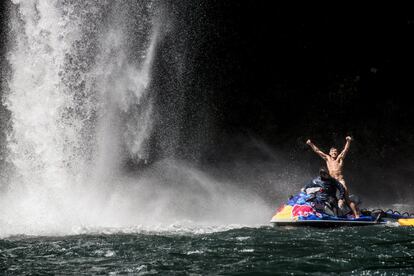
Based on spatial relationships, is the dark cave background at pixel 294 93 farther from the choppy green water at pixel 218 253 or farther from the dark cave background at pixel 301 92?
the choppy green water at pixel 218 253

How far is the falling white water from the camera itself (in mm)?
14008

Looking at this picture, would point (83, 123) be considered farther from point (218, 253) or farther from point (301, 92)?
point (301, 92)

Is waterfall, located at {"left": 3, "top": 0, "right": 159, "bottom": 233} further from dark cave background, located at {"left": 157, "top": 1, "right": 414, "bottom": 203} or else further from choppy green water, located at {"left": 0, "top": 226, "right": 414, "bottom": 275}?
dark cave background, located at {"left": 157, "top": 1, "right": 414, "bottom": 203}

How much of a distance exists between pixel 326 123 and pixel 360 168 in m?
2.59

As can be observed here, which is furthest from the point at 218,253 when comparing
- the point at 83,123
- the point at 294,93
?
the point at 294,93

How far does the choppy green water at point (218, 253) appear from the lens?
7.54 meters

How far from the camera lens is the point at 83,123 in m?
15.6

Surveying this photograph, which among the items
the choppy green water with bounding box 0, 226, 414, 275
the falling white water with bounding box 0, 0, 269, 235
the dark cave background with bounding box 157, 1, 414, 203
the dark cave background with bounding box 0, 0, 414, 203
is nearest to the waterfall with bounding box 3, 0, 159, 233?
the falling white water with bounding box 0, 0, 269, 235

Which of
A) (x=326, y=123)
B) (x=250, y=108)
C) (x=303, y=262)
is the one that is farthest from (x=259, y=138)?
(x=303, y=262)

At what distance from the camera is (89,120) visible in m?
16.0

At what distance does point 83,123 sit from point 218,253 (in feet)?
27.8

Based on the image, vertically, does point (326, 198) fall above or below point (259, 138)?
below

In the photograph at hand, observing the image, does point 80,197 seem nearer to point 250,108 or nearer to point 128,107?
point 128,107

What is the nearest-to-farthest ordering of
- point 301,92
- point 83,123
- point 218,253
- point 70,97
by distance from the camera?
point 218,253 < point 70,97 < point 83,123 < point 301,92
